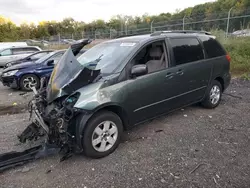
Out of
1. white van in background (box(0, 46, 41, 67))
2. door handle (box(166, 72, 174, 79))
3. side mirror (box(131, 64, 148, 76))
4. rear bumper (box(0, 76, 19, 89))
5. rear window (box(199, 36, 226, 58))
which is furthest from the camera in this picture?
white van in background (box(0, 46, 41, 67))

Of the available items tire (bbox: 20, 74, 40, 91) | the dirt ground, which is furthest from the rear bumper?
the dirt ground

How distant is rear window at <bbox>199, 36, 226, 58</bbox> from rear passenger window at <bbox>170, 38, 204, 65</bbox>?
8.9 inches

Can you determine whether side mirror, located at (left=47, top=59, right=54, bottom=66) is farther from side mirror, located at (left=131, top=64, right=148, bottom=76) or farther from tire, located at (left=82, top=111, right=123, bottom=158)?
tire, located at (left=82, top=111, right=123, bottom=158)

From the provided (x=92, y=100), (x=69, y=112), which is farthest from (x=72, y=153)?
(x=92, y=100)

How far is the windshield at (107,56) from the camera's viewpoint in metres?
3.50

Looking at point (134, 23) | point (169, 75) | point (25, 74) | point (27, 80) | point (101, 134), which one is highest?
point (134, 23)

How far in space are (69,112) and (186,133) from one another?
2.20m

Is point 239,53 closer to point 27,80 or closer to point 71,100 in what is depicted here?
point 27,80

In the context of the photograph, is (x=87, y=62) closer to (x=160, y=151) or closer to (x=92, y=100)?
(x=92, y=100)

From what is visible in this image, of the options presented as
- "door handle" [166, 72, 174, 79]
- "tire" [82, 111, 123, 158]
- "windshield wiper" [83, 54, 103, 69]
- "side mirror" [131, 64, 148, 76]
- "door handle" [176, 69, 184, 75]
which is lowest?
"tire" [82, 111, 123, 158]

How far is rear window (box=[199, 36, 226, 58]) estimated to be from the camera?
4.70 m

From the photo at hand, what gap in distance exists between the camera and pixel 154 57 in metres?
4.20

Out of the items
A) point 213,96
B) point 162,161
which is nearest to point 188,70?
point 213,96

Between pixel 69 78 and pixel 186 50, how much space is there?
2.48 m
